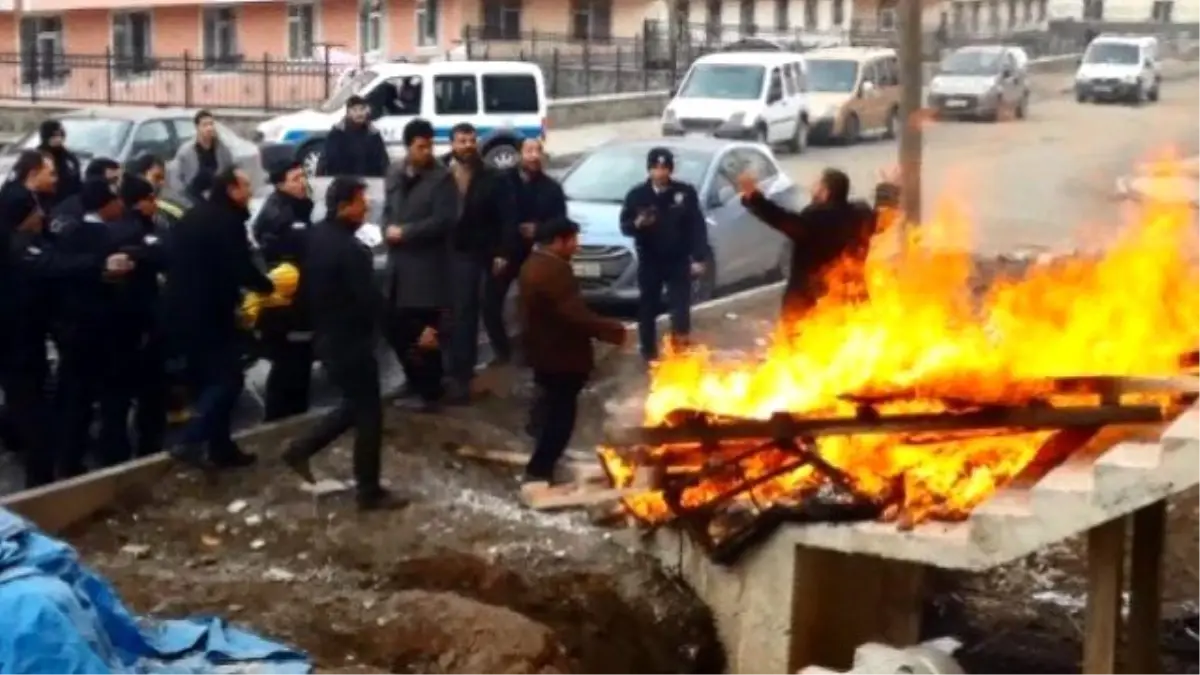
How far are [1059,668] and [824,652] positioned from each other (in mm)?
1491

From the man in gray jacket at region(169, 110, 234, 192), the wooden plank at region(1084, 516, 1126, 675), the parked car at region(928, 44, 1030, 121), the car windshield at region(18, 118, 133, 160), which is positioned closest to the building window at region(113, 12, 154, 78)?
the car windshield at region(18, 118, 133, 160)

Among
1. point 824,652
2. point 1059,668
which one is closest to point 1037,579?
point 1059,668

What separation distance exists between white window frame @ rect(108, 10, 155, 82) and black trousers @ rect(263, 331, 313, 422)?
80.3 feet

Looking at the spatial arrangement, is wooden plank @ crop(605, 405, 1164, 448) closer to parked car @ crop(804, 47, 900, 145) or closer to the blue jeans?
the blue jeans

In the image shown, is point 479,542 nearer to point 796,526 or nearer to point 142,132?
point 796,526

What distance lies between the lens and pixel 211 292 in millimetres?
10461

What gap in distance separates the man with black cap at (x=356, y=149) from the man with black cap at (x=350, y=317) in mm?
5692

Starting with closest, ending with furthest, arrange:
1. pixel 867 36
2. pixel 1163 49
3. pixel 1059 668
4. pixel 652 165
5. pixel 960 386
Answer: pixel 960 386 < pixel 1059 668 < pixel 652 165 < pixel 867 36 < pixel 1163 49

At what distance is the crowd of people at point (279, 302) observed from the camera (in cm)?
1020

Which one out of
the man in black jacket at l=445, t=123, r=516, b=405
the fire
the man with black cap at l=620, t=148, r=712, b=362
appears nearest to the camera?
the fire

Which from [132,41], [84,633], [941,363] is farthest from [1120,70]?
[84,633]

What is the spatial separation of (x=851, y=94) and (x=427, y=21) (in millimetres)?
10453

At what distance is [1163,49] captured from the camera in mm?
61531

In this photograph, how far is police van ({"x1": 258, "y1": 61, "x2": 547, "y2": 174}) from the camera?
1102 inches
